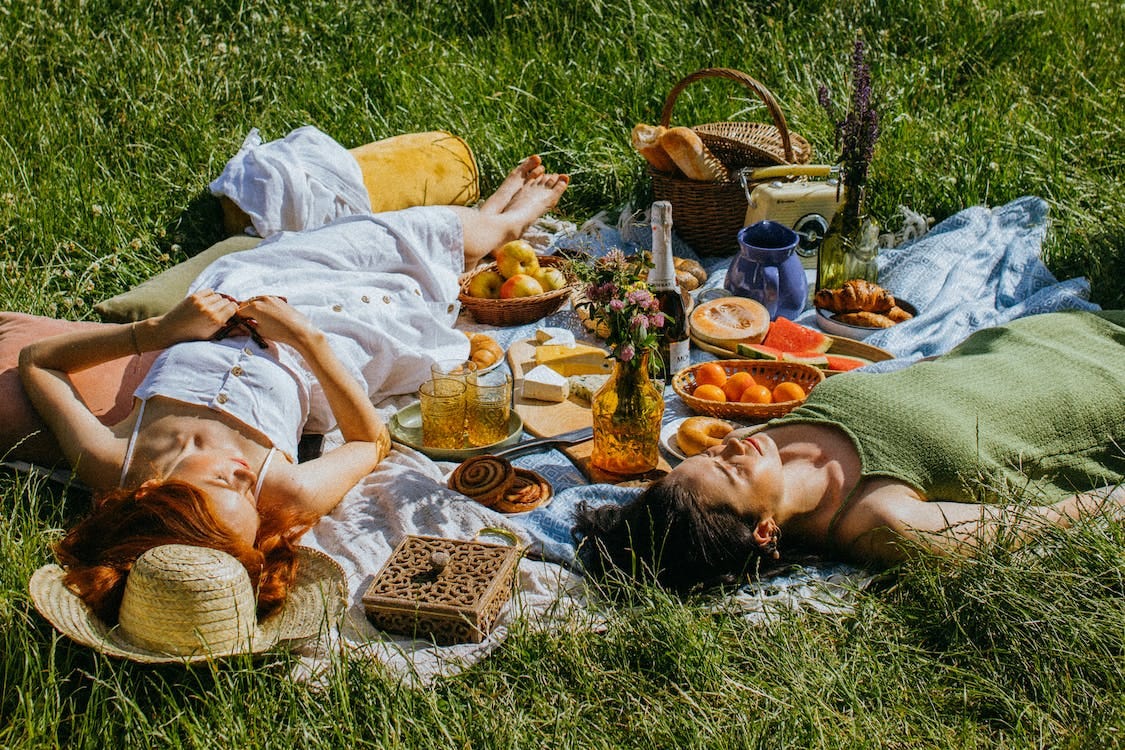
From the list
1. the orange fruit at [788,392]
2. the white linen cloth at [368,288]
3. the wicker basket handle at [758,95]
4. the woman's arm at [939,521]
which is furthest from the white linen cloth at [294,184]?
the woman's arm at [939,521]

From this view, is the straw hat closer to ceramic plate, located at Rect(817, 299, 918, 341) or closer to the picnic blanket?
the picnic blanket

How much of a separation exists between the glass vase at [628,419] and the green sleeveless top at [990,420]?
1.57ft

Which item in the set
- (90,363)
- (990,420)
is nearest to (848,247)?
(990,420)

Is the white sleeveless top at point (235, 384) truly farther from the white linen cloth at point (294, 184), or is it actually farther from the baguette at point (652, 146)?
the baguette at point (652, 146)

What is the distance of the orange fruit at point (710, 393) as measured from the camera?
430cm

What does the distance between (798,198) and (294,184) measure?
2.67m

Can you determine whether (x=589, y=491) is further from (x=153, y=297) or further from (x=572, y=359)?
(x=153, y=297)

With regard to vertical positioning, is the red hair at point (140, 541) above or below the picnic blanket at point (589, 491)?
above

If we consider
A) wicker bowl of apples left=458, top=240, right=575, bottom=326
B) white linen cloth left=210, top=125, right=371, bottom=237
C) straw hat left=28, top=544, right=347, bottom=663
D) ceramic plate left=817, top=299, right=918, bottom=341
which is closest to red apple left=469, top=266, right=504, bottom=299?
wicker bowl of apples left=458, top=240, right=575, bottom=326

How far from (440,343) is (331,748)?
7.90 ft

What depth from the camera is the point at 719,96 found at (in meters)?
7.04

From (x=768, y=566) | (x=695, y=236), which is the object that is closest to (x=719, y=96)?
(x=695, y=236)

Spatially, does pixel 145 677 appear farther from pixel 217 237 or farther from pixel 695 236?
pixel 695 236

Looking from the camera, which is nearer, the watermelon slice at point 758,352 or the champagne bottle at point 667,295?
the champagne bottle at point 667,295
